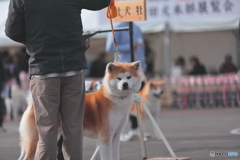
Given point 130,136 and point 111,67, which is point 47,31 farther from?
point 130,136

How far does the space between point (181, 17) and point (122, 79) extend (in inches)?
376

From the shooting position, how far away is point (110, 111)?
511 cm

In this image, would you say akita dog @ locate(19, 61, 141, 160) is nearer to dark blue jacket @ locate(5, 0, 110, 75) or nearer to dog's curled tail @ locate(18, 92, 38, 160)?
dog's curled tail @ locate(18, 92, 38, 160)

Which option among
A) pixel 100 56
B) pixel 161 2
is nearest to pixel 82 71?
pixel 161 2

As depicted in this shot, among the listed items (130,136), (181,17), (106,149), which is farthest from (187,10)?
(106,149)

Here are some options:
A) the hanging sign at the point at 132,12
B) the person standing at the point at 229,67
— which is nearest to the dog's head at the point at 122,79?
the hanging sign at the point at 132,12

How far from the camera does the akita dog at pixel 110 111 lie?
4.97m

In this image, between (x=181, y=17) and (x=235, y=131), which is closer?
(x=235, y=131)

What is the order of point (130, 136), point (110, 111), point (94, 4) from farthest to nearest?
1. point (130, 136)
2. point (110, 111)
3. point (94, 4)

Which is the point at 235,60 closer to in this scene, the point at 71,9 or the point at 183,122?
the point at 183,122

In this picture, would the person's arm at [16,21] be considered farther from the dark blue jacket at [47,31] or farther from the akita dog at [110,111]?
the akita dog at [110,111]

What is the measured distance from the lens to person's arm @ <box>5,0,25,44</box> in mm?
4133

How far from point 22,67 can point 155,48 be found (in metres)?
5.36

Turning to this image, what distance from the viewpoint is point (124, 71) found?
5117 mm
